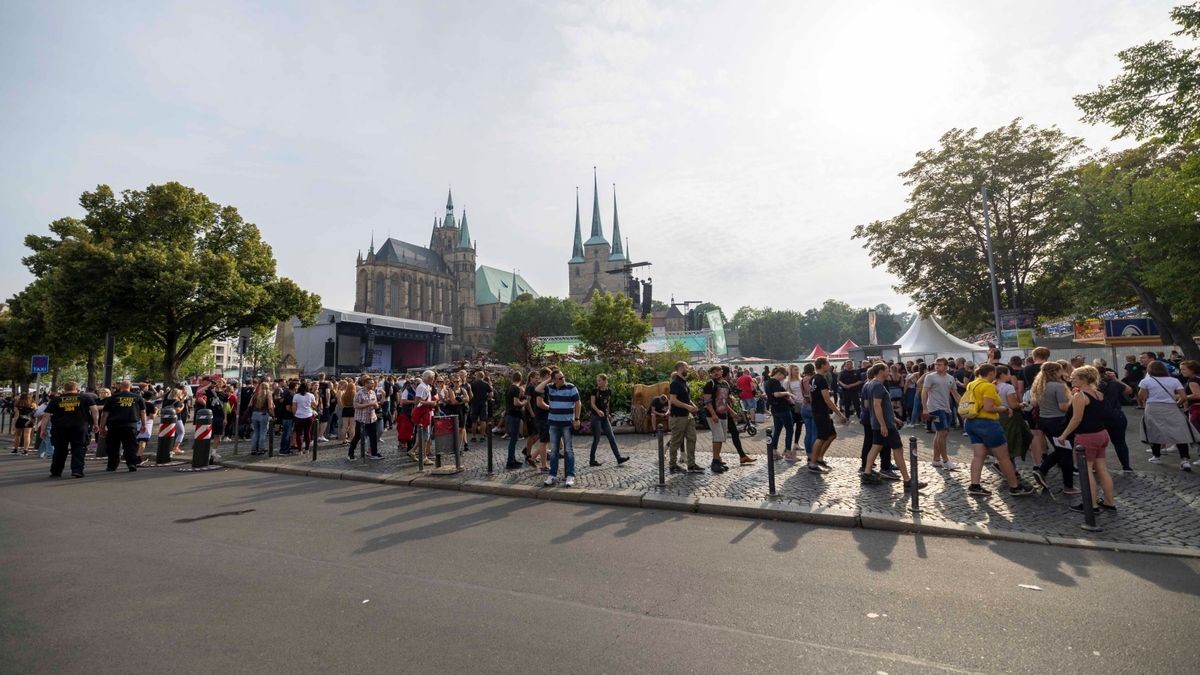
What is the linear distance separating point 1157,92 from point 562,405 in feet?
53.9

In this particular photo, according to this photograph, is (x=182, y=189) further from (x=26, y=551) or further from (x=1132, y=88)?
(x=1132, y=88)

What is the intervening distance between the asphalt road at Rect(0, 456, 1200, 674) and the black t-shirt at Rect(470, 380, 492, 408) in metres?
6.64

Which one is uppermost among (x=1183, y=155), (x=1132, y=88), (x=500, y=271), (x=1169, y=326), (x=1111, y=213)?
(x=500, y=271)

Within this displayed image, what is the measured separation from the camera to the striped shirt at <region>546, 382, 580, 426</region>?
27.8ft

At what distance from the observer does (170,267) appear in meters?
18.1

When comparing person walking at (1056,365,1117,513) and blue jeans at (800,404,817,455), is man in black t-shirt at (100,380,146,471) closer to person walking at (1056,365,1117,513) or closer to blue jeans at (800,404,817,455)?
blue jeans at (800,404,817,455)


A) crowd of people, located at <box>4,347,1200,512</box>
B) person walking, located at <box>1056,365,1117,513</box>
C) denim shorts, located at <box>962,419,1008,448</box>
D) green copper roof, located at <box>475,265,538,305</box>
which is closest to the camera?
person walking, located at <box>1056,365,1117,513</box>

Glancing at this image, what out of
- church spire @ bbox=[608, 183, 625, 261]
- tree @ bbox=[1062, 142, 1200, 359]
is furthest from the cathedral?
tree @ bbox=[1062, 142, 1200, 359]

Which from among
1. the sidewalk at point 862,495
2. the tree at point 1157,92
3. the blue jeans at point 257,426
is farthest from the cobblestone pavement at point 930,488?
the tree at point 1157,92

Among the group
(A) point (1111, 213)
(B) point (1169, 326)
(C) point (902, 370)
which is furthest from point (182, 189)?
(B) point (1169, 326)

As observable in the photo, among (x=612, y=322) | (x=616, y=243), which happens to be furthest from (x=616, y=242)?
(x=612, y=322)

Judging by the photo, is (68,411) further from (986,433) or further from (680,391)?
(986,433)

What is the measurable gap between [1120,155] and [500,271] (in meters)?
97.9

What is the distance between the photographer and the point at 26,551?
17.2 ft
